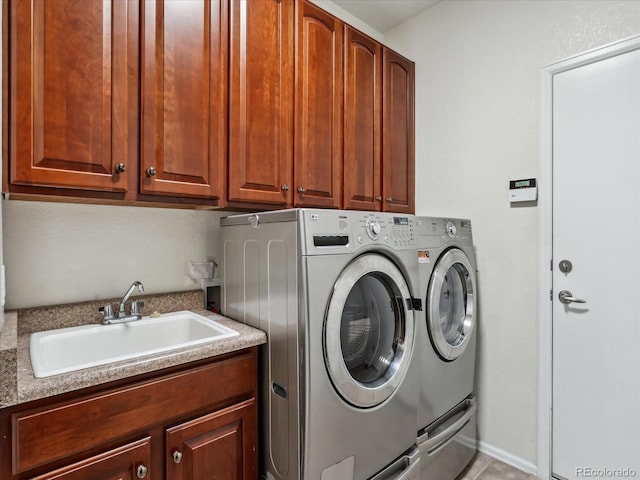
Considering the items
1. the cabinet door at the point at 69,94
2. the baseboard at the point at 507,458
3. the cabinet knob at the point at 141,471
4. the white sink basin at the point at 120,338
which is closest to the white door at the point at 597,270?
the baseboard at the point at 507,458

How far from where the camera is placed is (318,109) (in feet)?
6.18

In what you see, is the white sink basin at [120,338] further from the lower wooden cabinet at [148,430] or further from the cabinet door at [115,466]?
the cabinet door at [115,466]

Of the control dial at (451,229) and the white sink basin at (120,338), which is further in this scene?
the control dial at (451,229)

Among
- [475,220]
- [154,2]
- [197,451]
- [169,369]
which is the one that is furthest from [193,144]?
[475,220]

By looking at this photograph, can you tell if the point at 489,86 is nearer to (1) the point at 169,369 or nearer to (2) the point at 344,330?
(2) the point at 344,330

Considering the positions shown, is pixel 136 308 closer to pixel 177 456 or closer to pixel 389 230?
pixel 177 456

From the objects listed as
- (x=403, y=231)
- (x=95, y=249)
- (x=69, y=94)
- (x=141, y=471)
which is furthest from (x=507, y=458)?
(x=69, y=94)

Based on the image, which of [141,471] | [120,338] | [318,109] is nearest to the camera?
[141,471]

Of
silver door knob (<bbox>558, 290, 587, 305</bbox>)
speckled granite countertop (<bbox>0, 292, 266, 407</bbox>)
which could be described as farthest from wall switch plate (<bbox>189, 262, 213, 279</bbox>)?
silver door knob (<bbox>558, 290, 587, 305</bbox>)

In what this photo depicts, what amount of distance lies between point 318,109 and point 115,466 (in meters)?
1.74

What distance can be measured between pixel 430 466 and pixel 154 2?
239cm

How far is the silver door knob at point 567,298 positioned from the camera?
183cm

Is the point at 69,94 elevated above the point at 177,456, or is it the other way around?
the point at 69,94

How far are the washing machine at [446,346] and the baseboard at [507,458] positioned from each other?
112 millimetres
